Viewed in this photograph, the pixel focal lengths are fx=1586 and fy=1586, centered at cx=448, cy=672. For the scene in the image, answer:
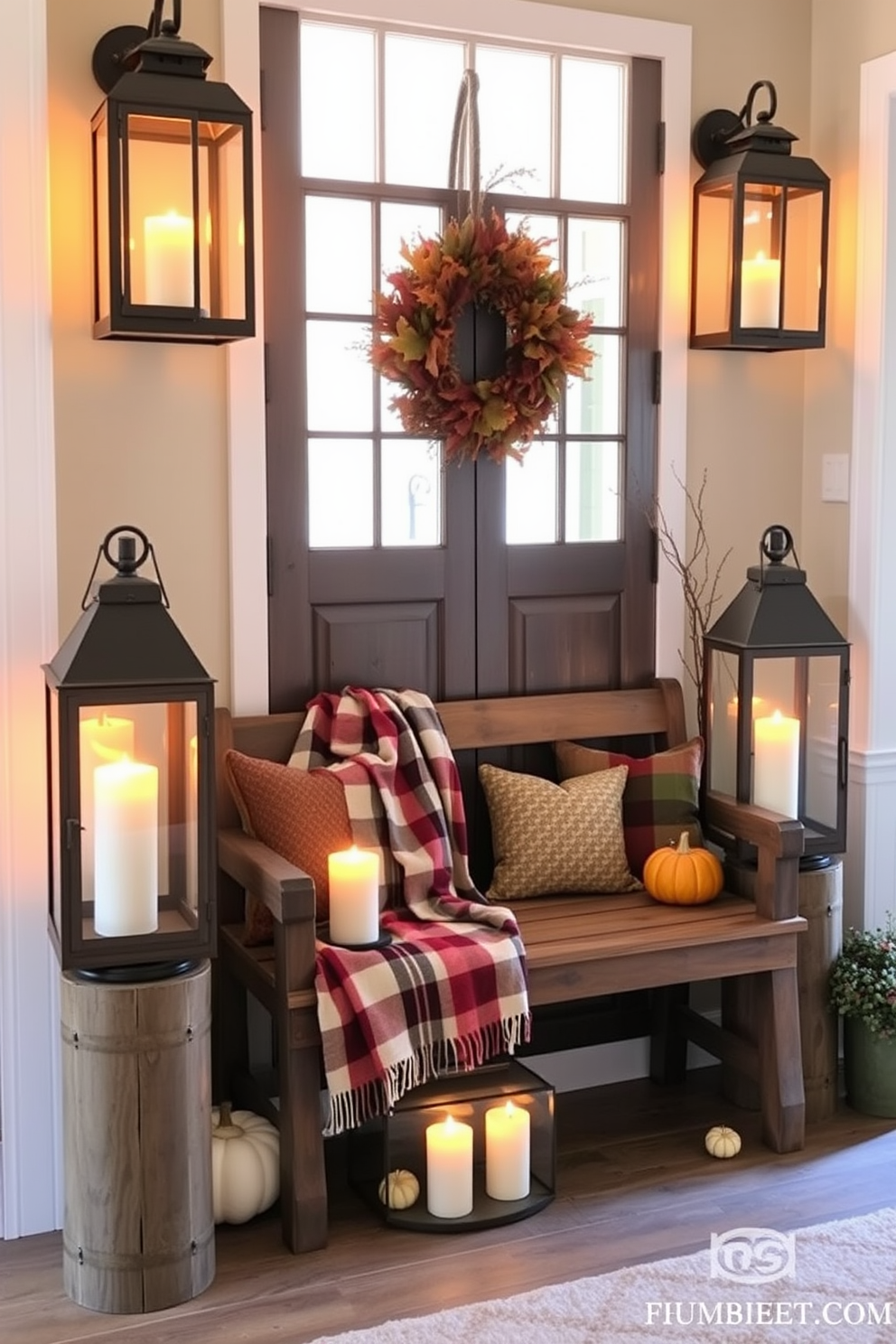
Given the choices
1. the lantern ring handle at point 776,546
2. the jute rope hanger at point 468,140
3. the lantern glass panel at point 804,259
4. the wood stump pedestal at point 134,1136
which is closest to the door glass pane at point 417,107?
the jute rope hanger at point 468,140

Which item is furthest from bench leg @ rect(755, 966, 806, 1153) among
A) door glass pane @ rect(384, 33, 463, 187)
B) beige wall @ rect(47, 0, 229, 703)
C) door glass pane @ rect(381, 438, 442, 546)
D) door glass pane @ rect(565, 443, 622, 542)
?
door glass pane @ rect(384, 33, 463, 187)

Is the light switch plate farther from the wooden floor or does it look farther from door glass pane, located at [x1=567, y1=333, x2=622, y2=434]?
the wooden floor

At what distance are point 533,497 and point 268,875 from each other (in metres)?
1.21

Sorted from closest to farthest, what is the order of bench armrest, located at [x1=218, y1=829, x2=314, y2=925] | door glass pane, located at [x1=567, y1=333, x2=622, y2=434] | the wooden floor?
the wooden floor < bench armrest, located at [x1=218, y1=829, x2=314, y2=925] < door glass pane, located at [x1=567, y1=333, x2=622, y2=434]

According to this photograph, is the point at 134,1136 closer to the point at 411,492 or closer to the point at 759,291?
the point at 411,492

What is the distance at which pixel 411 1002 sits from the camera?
3.02m

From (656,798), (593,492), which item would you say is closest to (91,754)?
(656,798)

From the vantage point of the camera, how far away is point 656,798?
A: 3.64 meters

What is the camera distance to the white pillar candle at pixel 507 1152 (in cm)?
311

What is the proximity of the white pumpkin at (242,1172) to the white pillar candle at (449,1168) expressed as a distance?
0.32m

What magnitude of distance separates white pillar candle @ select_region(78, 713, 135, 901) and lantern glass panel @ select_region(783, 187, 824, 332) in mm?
1872

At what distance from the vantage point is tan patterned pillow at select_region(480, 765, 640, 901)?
356 cm

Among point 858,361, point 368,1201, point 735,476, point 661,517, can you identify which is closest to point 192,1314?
point 368,1201

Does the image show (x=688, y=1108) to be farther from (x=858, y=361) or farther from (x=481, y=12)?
(x=481, y=12)
